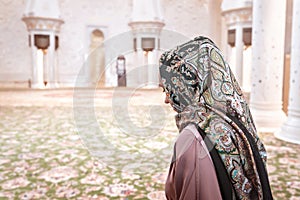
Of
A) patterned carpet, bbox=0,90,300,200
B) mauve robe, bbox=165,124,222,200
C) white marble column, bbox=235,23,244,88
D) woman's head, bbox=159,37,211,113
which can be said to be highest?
white marble column, bbox=235,23,244,88

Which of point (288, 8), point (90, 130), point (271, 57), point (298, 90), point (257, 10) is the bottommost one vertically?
point (90, 130)

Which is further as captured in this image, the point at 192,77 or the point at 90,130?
the point at 90,130

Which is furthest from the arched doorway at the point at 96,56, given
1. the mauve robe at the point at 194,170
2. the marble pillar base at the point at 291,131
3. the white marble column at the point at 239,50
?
the mauve robe at the point at 194,170

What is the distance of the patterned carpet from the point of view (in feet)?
7.85

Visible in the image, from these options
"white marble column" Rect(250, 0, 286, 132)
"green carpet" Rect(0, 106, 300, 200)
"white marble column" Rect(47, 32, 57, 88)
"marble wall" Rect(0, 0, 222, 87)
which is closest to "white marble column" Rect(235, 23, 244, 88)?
"marble wall" Rect(0, 0, 222, 87)

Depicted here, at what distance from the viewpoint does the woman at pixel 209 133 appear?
1.05 m

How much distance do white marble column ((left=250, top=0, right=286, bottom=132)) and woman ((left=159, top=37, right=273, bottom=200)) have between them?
342 cm

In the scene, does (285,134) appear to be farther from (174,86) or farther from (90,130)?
(174,86)

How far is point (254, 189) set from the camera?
1.19 metres

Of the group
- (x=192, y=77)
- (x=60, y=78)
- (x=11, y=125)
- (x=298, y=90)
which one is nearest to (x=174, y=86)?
(x=192, y=77)

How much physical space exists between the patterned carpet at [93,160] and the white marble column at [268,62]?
434 mm

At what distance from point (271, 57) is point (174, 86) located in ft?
11.6

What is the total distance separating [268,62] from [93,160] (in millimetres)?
2707

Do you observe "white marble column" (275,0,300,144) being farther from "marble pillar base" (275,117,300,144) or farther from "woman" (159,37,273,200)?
"woman" (159,37,273,200)
